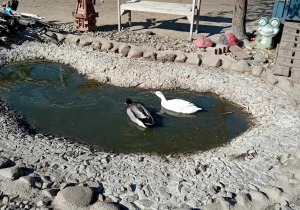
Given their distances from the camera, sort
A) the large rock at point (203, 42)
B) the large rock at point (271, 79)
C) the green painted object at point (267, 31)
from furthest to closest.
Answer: the large rock at point (203, 42) → the green painted object at point (267, 31) → the large rock at point (271, 79)

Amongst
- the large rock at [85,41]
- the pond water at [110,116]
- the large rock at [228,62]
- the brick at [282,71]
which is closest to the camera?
the pond water at [110,116]

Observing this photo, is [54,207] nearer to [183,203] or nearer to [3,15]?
→ [183,203]

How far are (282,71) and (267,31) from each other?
1696mm

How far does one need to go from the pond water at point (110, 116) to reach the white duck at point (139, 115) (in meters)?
0.17

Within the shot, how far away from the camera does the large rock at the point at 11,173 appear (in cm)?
411

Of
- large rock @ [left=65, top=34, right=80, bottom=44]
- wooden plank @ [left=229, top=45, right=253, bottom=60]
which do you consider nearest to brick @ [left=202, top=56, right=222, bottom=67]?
wooden plank @ [left=229, top=45, right=253, bottom=60]

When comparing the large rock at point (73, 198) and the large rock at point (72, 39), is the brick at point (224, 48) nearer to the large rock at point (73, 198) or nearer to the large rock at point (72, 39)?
the large rock at point (72, 39)

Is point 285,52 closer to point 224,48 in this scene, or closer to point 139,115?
point 224,48

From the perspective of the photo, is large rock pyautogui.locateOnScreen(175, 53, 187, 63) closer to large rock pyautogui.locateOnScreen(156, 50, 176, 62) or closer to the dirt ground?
large rock pyautogui.locateOnScreen(156, 50, 176, 62)

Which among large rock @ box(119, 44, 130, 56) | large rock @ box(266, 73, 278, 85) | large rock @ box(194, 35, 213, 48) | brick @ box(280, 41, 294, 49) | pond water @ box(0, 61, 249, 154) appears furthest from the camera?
large rock @ box(194, 35, 213, 48)

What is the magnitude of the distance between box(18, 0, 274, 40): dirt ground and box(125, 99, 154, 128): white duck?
14.0 feet

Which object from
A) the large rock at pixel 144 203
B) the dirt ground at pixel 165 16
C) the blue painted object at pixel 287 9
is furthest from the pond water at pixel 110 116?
the blue painted object at pixel 287 9

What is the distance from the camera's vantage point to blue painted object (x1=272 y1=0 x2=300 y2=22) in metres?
8.88

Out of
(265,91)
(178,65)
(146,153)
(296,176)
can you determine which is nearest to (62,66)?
(178,65)
